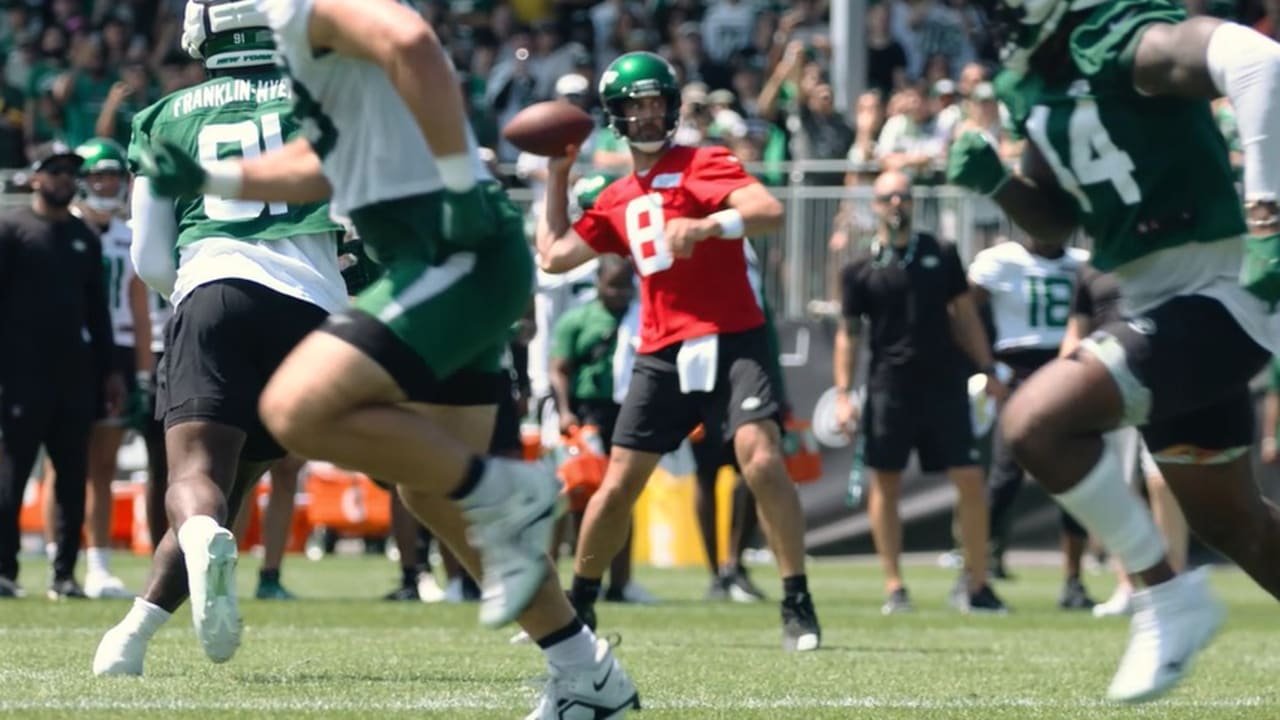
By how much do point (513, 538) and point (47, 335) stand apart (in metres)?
7.51

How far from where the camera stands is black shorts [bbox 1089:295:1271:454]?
18.9ft

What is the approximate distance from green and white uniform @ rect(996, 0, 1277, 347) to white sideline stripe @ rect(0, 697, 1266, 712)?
1443 mm

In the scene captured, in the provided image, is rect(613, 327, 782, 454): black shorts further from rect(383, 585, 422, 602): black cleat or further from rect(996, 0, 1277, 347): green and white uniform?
rect(383, 585, 422, 602): black cleat

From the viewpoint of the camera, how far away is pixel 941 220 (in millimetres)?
17516

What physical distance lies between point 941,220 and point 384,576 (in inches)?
200

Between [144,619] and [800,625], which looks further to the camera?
[800,625]

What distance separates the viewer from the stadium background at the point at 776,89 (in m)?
17.6

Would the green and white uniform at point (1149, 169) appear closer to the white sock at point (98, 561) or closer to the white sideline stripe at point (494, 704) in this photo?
the white sideline stripe at point (494, 704)

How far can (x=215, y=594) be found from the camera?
6602mm

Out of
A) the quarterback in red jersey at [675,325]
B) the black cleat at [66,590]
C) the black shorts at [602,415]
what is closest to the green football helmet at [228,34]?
the quarterback in red jersey at [675,325]

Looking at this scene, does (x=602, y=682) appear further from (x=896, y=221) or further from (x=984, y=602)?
(x=896, y=221)

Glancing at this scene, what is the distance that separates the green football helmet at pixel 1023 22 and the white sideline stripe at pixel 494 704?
6.18 feet

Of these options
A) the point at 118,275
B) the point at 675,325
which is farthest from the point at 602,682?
the point at 118,275

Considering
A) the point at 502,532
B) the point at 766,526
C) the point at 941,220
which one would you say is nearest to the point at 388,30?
the point at 502,532
